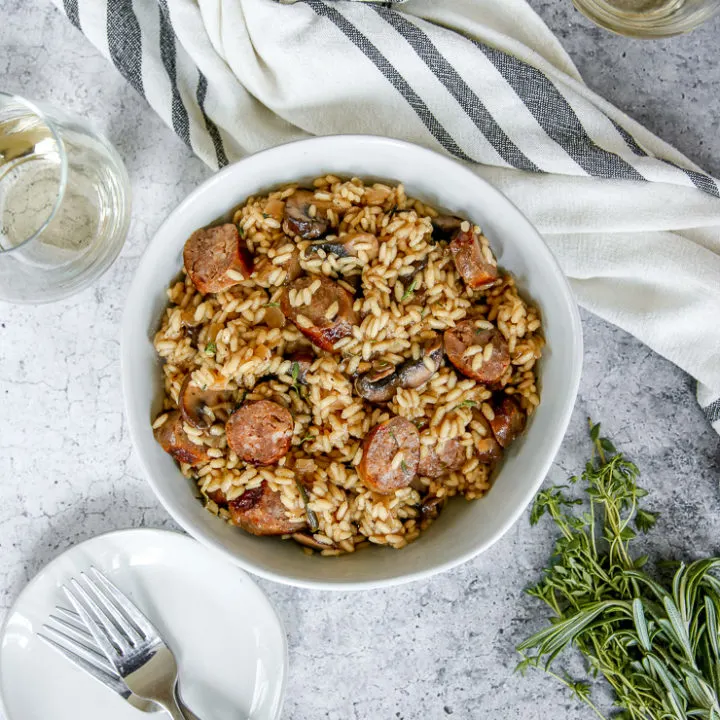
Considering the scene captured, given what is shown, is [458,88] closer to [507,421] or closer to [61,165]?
[507,421]

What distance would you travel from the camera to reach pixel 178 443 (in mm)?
1784

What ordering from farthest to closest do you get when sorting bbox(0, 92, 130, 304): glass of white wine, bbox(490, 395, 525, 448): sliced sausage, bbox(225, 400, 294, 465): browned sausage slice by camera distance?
bbox(0, 92, 130, 304): glass of white wine, bbox(490, 395, 525, 448): sliced sausage, bbox(225, 400, 294, 465): browned sausage slice

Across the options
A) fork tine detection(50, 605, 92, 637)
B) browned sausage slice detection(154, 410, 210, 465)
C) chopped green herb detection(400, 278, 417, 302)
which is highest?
chopped green herb detection(400, 278, 417, 302)

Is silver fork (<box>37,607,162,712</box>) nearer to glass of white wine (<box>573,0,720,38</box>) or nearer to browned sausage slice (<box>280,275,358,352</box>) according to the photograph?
browned sausage slice (<box>280,275,358,352</box>)

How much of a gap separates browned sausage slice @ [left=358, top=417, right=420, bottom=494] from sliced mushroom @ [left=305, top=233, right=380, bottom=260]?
362mm

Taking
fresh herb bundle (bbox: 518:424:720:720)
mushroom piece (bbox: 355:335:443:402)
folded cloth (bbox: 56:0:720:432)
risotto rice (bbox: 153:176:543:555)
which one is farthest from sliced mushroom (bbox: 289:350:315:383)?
fresh herb bundle (bbox: 518:424:720:720)

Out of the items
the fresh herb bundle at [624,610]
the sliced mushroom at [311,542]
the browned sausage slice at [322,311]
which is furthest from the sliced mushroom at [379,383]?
the fresh herb bundle at [624,610]

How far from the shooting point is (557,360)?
177cm

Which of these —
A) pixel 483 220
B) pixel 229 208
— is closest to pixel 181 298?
pixel 229 208

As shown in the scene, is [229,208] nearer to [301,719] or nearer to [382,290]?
[382,290]

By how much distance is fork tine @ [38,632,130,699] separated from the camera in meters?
2.00

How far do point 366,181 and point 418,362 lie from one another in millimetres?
442

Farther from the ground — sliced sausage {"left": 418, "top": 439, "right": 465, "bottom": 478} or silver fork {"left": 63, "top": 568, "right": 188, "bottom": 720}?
sliced sausage {"left": 418, "top": 439, "right": 465, "bottom": 478}

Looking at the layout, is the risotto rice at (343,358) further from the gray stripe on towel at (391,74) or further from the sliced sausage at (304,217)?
the gray stripe on towel at (391,74)
